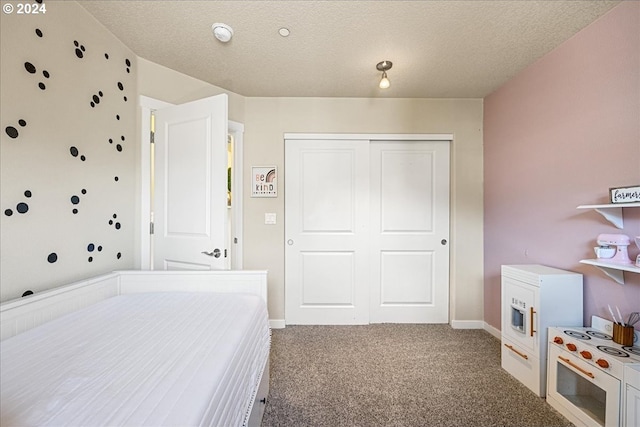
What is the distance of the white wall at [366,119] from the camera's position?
270cm

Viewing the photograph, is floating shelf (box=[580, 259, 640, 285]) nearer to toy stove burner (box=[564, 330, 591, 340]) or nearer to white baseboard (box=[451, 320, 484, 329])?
toy stove burner (box=[564, 330, 591, 340])

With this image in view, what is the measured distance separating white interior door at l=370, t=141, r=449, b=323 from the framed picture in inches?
Answer: 55.7

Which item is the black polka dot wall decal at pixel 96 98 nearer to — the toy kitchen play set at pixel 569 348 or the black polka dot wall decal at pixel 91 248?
the black polka dot wall decal at pixel 91 248

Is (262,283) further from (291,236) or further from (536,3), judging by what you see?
(536,3)

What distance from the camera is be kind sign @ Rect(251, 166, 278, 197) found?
2.69m

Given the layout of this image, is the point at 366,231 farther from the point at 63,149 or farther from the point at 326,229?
the point at 63,149

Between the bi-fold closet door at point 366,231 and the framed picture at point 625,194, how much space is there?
4.64ft

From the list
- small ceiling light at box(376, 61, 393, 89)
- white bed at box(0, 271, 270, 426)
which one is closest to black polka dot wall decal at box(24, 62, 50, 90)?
white bed at box(0, 271, 270, 426)

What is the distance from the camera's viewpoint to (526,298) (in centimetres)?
173

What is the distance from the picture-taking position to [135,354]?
878 mm

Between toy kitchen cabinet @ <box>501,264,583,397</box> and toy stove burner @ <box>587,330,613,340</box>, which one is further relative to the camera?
toy kitchen cabinet @ <box>501,264,583,397</box>

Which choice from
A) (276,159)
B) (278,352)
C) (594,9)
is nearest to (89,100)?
(276,159)

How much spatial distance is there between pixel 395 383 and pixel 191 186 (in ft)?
6.90

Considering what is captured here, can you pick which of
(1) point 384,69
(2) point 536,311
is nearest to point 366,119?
(1) point 384,69
